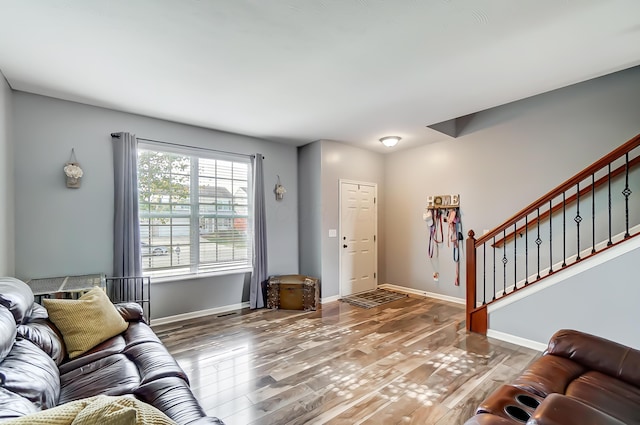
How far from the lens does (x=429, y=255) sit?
504 centimetres

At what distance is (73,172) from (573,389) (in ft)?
14.7

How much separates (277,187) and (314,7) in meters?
3.19

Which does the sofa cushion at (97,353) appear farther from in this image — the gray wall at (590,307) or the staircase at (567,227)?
the gray wall at (590,307)

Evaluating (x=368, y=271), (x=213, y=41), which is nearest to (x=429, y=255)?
(x=368, y=271)

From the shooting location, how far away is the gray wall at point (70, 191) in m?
3.01

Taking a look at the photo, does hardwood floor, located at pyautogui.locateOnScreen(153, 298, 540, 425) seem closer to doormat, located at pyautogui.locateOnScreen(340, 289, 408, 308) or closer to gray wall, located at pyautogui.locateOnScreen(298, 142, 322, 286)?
doormat, located at pyautogui.locateOnScreen(340, 289, 408, 308)

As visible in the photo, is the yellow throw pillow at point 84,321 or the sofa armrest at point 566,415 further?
Result: the yellow throw pillow at point 84,321

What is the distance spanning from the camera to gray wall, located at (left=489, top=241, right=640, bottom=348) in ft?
8.05

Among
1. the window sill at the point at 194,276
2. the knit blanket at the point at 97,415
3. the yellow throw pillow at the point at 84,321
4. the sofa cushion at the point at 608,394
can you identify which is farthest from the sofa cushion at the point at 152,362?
the sofa cushion at the point at 608,394

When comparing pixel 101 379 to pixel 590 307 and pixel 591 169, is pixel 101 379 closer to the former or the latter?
pixel 590 307

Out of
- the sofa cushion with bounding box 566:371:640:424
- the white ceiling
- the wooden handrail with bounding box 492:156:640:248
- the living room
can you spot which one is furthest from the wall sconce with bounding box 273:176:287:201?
the sofa cushion with bounding box 566:371:640:424

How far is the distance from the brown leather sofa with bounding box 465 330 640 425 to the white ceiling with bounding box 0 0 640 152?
210cm

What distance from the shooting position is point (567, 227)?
3.56 m

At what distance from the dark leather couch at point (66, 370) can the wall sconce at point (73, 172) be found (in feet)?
4.96
